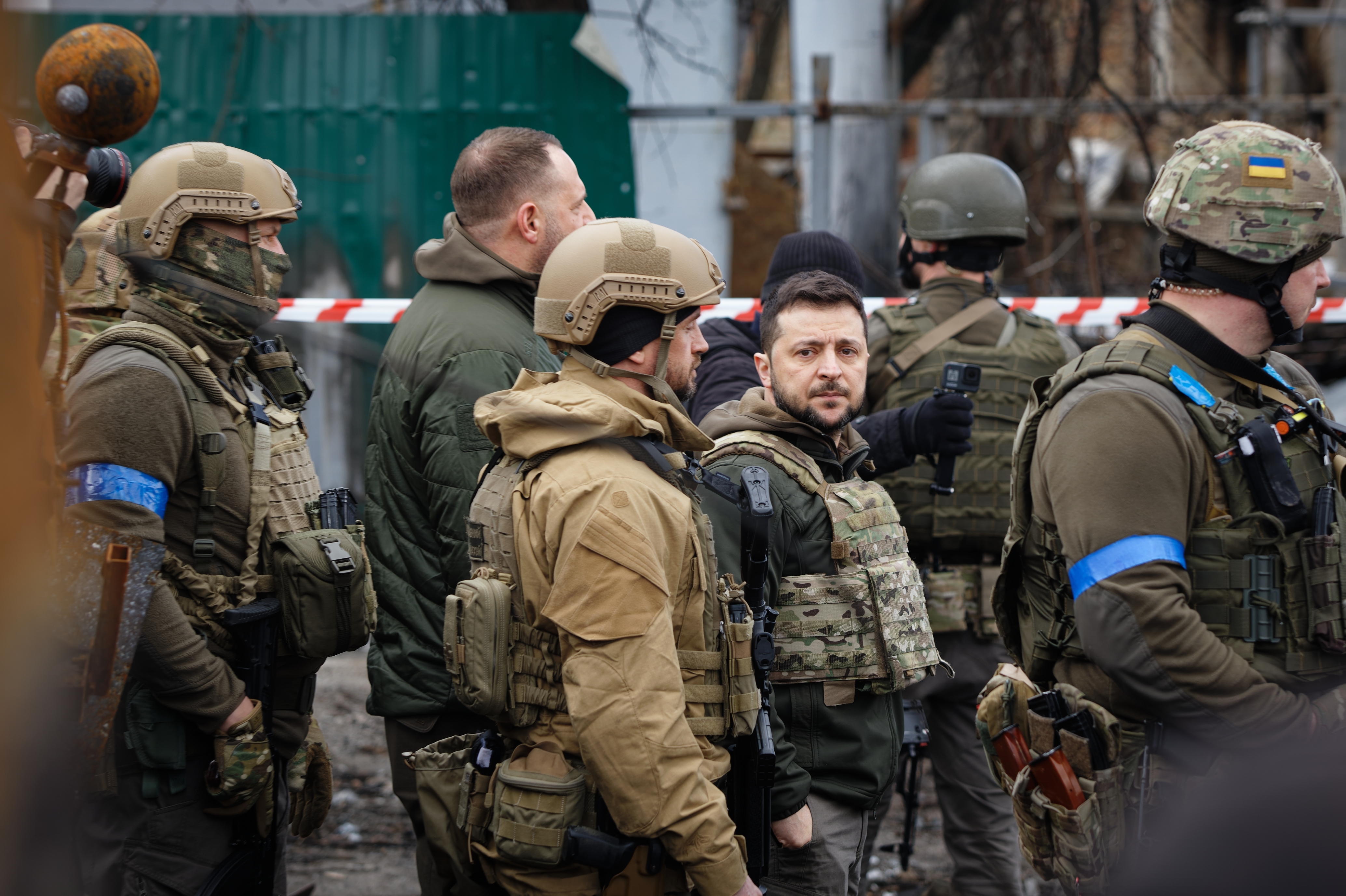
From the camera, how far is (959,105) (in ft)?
21.6

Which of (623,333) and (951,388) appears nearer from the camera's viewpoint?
(623,333)

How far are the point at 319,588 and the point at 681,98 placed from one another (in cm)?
575

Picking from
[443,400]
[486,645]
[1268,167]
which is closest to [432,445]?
[443,400]

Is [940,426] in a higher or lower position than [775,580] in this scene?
higher

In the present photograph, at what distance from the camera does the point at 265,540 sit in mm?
3062

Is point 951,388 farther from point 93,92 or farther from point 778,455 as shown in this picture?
point 93,92

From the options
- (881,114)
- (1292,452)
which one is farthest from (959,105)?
(1292,452)

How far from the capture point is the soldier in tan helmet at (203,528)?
2748 millimetres

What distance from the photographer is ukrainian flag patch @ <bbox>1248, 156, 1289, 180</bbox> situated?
2.71 metres

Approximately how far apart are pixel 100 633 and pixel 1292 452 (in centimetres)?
270

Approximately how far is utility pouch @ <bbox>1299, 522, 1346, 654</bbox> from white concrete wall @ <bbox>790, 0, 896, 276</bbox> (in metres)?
4.43

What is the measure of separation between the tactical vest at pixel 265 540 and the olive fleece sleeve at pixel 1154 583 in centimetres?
186

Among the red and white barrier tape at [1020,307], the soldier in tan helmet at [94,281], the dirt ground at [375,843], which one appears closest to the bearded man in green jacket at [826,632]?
the dirt ground at [375,843]

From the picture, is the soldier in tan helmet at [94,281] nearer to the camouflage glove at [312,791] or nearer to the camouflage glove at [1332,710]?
the camouflage glove at [312,791]
